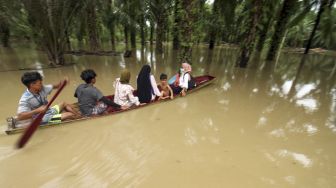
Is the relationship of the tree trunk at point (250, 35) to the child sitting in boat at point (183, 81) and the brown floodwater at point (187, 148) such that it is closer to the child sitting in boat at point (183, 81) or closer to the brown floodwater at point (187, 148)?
the brown floodwater at point (187, 148)

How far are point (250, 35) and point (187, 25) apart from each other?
3.83 m

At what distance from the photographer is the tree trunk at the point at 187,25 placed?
870cm

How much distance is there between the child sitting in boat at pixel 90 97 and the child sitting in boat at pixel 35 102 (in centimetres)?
34

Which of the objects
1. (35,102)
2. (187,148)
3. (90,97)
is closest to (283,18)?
(187,148)

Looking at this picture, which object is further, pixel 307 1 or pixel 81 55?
pixel 81 55

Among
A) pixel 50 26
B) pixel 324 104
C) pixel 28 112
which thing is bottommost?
pixel 324 104

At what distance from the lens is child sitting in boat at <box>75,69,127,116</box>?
170 inches

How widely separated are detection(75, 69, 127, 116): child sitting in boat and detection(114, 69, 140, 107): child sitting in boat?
0.99 feet

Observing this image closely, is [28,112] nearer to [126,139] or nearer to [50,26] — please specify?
[126,139]

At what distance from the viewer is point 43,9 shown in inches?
355

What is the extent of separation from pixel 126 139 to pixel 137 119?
0.93 meters

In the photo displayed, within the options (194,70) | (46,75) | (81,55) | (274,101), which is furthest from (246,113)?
(81,55)

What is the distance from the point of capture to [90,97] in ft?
14.7

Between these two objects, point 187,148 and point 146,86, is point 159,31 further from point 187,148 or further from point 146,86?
point 187,148
